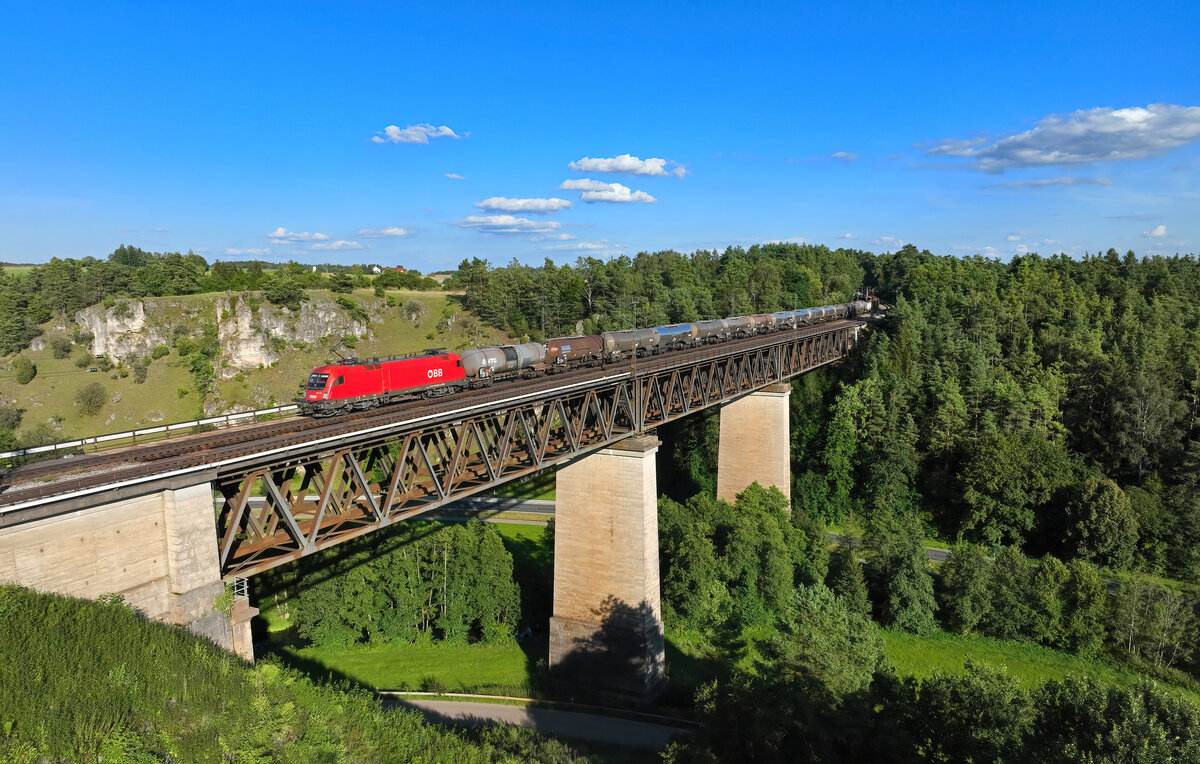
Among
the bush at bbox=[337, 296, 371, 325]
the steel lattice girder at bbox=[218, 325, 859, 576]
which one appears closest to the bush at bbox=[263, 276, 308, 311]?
the bush at bbox=[337, 296, 371, 325]

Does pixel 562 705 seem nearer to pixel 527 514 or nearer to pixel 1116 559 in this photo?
pixel 527 514

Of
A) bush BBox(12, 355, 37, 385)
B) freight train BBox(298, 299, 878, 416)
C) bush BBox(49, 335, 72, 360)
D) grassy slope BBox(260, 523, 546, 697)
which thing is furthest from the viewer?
bush BBox(49, 335, 72, 360)

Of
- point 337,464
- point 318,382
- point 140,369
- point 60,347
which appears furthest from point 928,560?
point 60,347

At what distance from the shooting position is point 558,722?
96.3 feet

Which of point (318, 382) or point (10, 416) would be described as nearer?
point (318, 382)

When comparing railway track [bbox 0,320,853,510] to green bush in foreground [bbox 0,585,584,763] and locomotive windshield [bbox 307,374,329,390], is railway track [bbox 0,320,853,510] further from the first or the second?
green bush in foreground [bbox 0,585,584,763]

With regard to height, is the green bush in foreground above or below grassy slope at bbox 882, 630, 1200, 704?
above

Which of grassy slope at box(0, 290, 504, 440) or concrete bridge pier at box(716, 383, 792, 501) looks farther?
grassy slope at box(0, 290, 504, 440)

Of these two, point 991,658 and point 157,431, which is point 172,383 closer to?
point 157,431

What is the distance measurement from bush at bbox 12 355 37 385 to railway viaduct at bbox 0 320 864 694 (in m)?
80.7

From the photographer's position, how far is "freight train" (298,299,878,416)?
28953mm

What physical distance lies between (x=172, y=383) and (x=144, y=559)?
88.0 meters

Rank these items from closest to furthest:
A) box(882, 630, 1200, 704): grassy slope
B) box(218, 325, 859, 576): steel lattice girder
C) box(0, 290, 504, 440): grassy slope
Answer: box(218, 325, 859, 576): steel lattice girder, box(882, 630, 1200, 704): grassy slope, box(0, 290, 504, 440): grassy slope

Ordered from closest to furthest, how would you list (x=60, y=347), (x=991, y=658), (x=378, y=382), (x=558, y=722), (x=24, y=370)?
(x=558, y=722), (x=378, y=382), (x=991, y=658), (x=24, y=370), (x=60, y=347)
